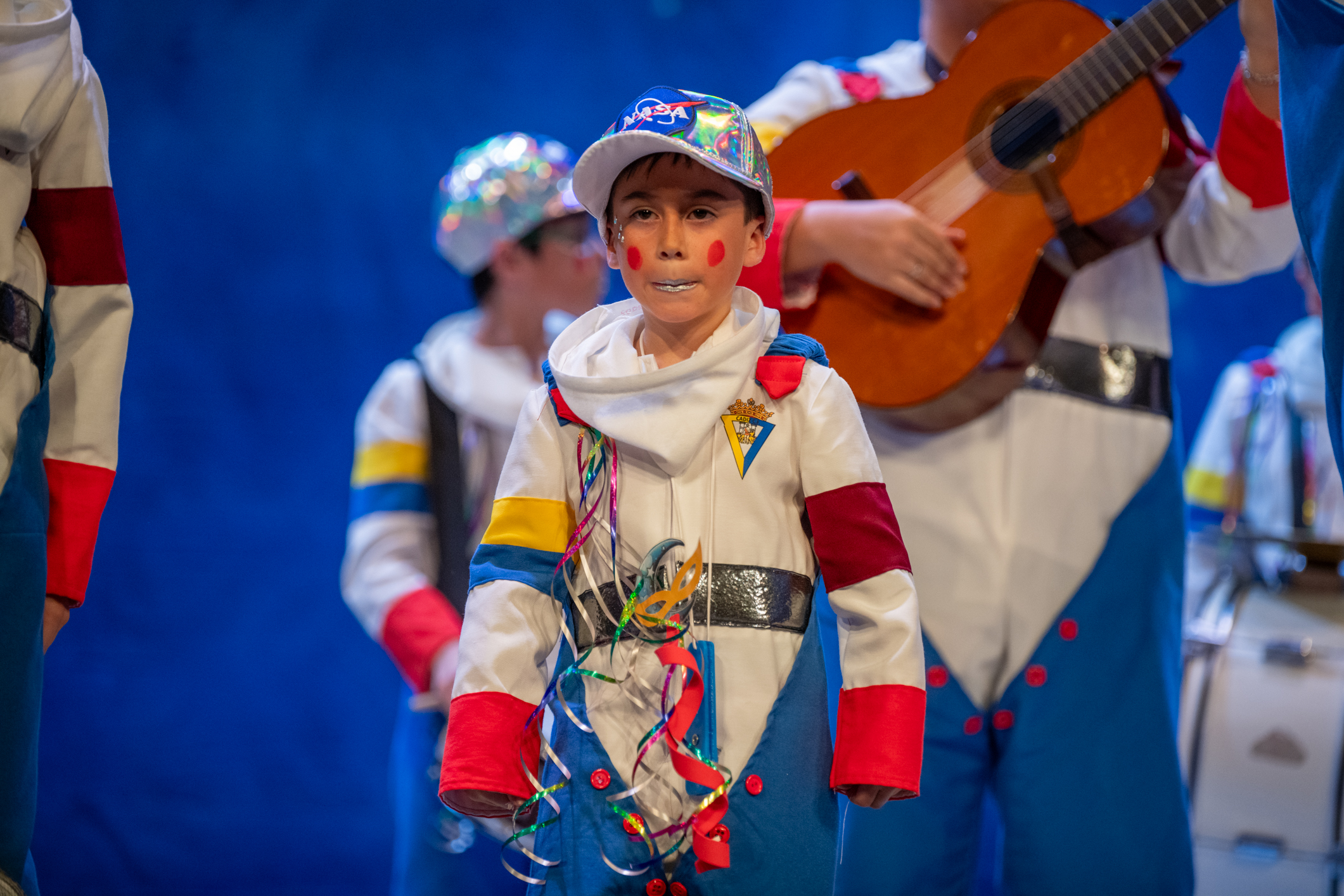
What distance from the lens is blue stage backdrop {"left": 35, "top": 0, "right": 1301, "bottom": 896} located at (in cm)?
313

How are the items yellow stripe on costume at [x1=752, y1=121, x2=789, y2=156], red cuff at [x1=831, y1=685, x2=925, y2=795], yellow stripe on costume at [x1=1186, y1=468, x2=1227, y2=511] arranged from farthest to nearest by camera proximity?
1. yellow stripe on costume at [x1=1186, y1=468, x2=1227, y2=511]
2. yellow stripe on costume at [x1=752, y1=121, x2=789, y2=156]
3. red cuff at [x1=831, y1=685, x2=925, y2=795]

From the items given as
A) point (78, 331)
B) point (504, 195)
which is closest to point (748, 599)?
point (78, 331)

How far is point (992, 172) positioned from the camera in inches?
63.4

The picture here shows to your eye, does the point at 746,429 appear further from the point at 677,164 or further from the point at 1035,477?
the point at 1035,477

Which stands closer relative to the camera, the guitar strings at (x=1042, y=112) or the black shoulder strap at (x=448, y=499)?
the guitar strings at (x=1042, y=112)

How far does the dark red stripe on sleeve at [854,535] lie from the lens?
1.17 meters

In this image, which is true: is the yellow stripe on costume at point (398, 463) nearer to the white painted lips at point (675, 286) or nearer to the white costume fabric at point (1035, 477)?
the white costume fabric at point (1035, 477)

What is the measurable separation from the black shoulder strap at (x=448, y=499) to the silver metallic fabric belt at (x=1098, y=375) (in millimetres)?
1073

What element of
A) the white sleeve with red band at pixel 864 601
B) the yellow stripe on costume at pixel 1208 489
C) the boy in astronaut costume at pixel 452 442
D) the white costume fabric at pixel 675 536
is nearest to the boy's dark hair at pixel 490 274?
the boy in astronaut costume at pixel 452 442

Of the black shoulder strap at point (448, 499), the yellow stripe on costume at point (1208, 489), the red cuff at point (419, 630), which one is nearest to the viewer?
the red cuff at point (419, 630)

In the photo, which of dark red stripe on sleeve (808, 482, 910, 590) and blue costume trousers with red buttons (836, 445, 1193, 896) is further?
blue costume trousers with red buttons (836, 445, 1193, 896)

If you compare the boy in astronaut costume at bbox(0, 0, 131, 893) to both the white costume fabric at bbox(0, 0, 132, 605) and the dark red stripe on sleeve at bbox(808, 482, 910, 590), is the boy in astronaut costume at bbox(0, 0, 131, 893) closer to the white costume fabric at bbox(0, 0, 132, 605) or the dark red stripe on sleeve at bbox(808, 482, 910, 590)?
the white costume fabric at bbox(0, 0, 132, 605)

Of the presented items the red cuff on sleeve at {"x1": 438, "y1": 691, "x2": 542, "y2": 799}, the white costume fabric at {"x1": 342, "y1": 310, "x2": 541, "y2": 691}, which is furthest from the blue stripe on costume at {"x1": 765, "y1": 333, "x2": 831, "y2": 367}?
the white costume fabric at {"x1": 342, "y1": 310, "x2": 541, "y2": 691}

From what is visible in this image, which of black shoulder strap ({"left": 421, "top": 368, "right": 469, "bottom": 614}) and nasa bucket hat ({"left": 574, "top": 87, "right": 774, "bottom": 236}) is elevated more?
nasa bucket hat ({"left": 574, "top": 87, "right": 774, "bottom": 236})
